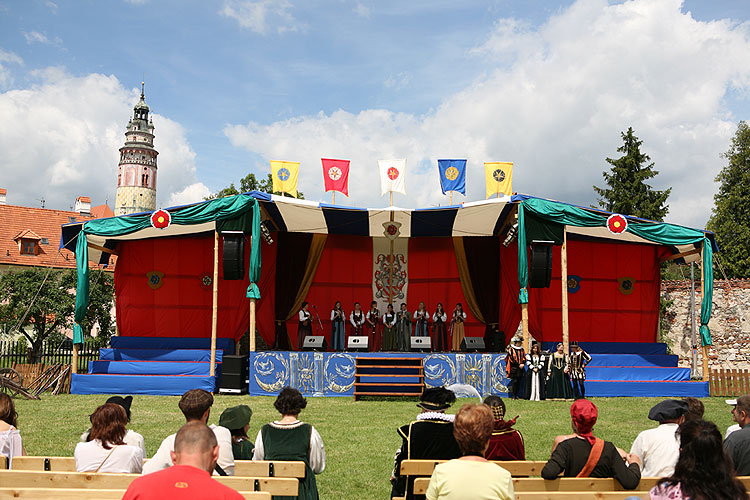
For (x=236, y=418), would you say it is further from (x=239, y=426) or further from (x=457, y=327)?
(x=457, y=327)

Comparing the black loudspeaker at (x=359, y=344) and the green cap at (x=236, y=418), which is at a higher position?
the green cap at (x=236, y=418)

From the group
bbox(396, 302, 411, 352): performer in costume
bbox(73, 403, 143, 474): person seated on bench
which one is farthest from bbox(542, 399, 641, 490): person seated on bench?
bbox(396, 302, 411, 352): performer in costume

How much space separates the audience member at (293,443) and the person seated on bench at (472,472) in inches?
46.2

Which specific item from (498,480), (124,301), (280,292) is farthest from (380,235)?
(498,480)

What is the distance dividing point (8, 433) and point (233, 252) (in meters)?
8.17

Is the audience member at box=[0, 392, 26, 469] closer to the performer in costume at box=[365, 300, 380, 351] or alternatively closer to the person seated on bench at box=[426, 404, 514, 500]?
the person seated on bench at box=[426, 404, 514, 500]

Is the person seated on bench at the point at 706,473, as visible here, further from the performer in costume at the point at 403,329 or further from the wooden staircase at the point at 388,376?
the performer in costume at the point at 403,329

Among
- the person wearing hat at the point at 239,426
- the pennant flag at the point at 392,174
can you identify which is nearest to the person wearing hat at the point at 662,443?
the person wearing hat at the point at 239,426

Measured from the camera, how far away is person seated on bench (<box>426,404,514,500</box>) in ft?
6.88

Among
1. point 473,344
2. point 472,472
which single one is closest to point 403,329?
point 473,344

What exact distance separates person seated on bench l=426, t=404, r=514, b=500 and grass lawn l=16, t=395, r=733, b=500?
2.68 m

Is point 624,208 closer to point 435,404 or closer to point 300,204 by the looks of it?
point 300,204

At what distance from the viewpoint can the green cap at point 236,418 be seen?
10.4 ft

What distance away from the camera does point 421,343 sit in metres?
11.9
